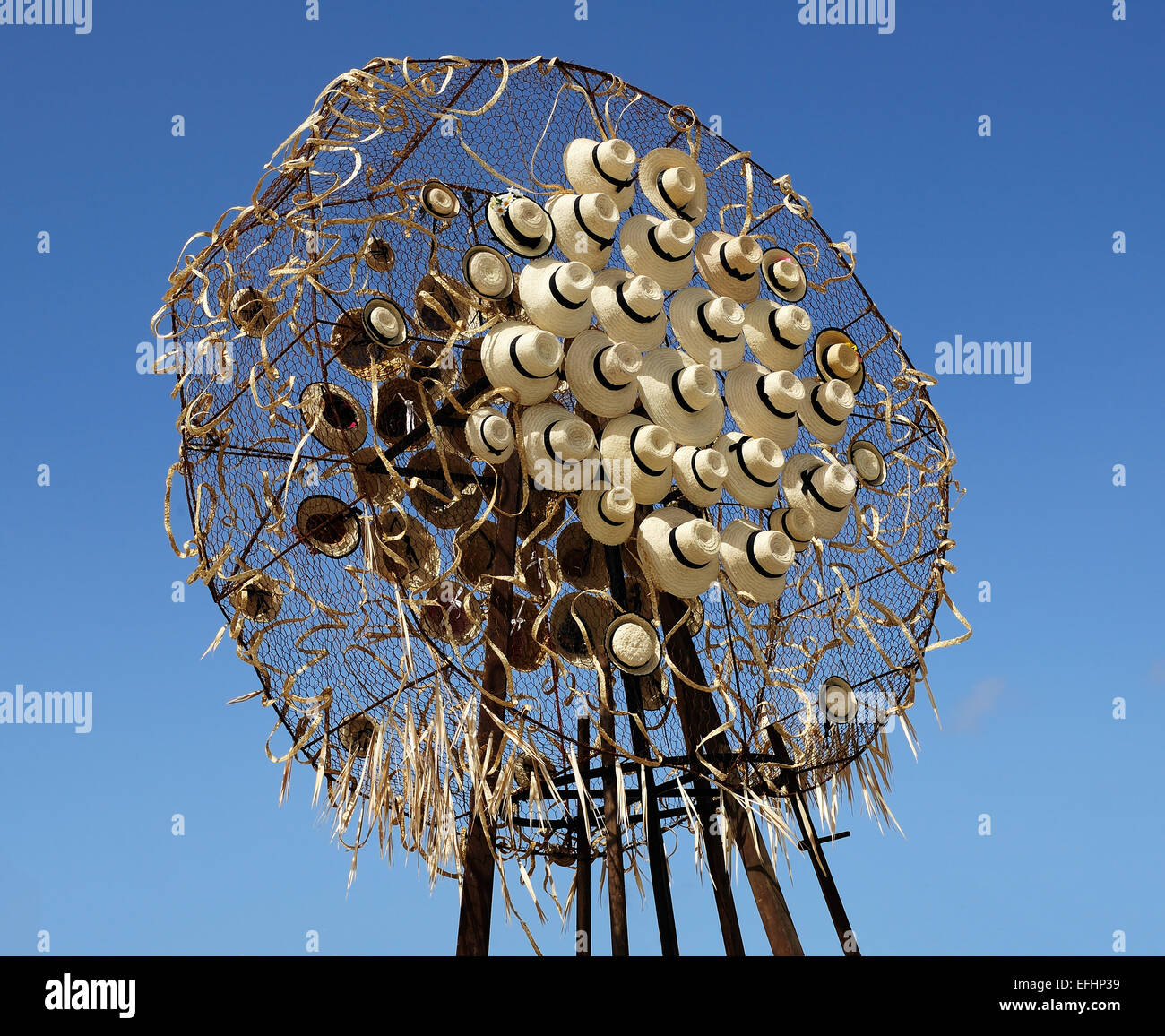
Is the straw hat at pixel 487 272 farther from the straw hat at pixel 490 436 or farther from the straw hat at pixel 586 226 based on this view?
the straw hat at pixel 490 436

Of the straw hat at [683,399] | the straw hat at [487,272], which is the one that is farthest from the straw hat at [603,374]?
the straw hat at [487,272]

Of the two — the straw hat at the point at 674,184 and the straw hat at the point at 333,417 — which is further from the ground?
the straw hat at the point at 674,184

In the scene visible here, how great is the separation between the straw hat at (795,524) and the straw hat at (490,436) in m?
1.60

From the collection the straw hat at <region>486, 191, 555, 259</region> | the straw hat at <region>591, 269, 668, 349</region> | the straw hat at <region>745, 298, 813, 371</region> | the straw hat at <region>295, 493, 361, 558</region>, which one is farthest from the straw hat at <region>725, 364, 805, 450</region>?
the straw hat at <region>295, 493, 361, 558</region>

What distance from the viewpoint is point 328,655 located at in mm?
7078

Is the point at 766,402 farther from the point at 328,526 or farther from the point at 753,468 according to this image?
the point at 328,526

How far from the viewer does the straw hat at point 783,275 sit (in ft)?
24.7

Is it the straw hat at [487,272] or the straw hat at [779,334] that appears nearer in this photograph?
the straw hat at [487,272]
